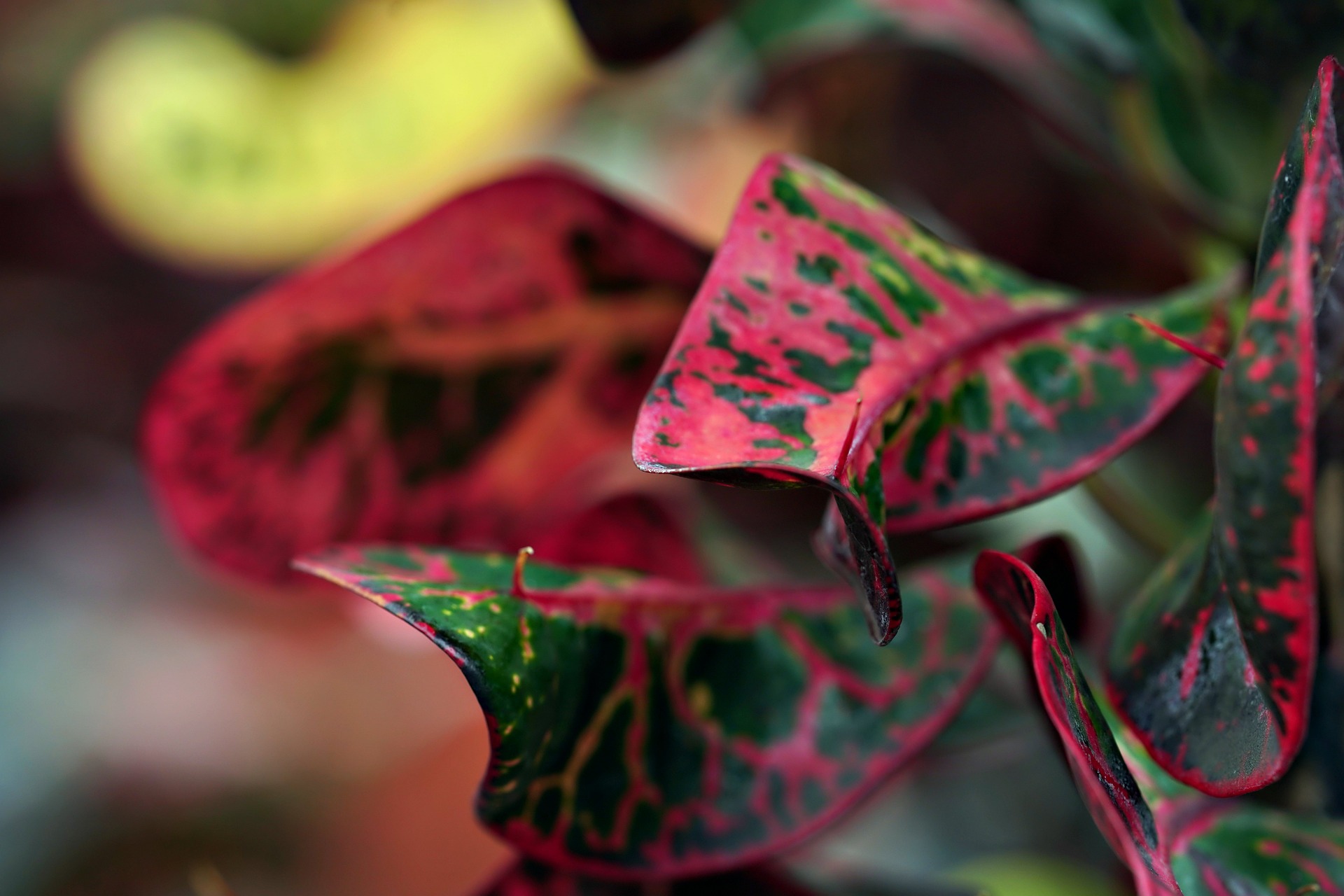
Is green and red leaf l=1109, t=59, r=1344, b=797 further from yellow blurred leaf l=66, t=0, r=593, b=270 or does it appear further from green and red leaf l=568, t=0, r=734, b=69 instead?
yellow blurred leaf l=66, t=0, r=593, b=270

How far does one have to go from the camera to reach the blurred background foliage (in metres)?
0.45

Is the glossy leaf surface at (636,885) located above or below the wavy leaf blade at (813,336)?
below

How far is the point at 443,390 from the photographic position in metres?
0.42

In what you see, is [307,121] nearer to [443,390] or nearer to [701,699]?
[443,390]

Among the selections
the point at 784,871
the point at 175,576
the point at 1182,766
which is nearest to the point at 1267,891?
the point at 1182,766

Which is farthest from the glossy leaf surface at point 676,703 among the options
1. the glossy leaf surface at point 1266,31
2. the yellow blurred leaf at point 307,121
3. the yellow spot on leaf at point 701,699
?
the yellow blurred leaf at point 307,121

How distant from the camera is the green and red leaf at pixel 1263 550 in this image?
20cm

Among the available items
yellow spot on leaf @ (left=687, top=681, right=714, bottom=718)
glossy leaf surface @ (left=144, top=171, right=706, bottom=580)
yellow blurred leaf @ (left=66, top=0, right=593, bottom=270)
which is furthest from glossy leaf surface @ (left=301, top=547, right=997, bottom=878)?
yellow blurred leaf @ (left=66, top=0, right=593, bottom=270)

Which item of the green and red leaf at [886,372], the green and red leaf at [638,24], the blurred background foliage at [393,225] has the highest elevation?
the green and red leaf at [638,24]

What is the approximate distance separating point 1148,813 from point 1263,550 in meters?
0.08

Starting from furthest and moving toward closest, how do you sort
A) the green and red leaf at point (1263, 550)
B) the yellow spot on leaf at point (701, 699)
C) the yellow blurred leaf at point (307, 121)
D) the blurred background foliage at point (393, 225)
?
1. the yellow blurred leaf at point (307, 121)
2. the blurred background foliage at point (393, 225)
3. the yellow spot on leaf at point (701, 699)
4. the green and red leaf at point (1263, 550)

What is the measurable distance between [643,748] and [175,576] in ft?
3.55

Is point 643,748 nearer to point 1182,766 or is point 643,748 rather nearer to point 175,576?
point 1182,766

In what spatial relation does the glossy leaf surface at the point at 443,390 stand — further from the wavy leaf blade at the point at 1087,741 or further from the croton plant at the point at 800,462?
the wavy leaf blade at the point at 1087,741
